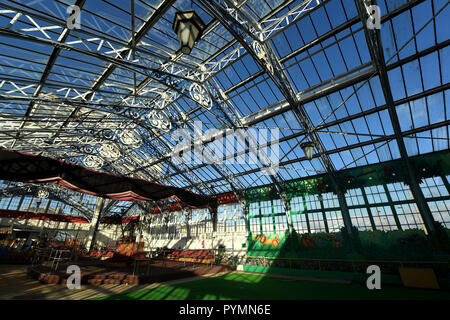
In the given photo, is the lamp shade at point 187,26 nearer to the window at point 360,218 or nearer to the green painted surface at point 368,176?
the green painted surface at point 368,176

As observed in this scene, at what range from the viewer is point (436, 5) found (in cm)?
644

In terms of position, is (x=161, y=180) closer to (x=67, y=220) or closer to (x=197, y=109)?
(x=197, y=109)

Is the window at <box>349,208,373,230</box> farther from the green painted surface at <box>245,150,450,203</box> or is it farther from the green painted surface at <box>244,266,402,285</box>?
the green painted surface at <box>244,266,402,285</box>

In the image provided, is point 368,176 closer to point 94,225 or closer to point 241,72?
point 241,72

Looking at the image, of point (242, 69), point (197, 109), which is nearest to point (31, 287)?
point (197, 109)

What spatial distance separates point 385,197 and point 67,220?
34.2 meters

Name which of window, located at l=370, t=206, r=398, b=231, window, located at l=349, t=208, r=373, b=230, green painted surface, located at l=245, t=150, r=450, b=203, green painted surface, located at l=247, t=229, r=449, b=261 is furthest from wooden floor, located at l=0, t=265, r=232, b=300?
window, located at l=370, t=206, r=398, b=231

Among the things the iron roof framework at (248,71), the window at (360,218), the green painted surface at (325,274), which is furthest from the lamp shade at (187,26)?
the window at (360,218)

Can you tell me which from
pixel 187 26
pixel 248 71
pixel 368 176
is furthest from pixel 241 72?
pixel 368 176

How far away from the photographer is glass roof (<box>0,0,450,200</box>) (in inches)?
248

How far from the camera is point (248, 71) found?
10.1 meters

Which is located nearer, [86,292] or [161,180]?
[86,292]

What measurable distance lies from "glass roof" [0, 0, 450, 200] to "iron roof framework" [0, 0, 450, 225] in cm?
5

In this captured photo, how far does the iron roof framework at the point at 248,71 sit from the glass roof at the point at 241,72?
5 cm
